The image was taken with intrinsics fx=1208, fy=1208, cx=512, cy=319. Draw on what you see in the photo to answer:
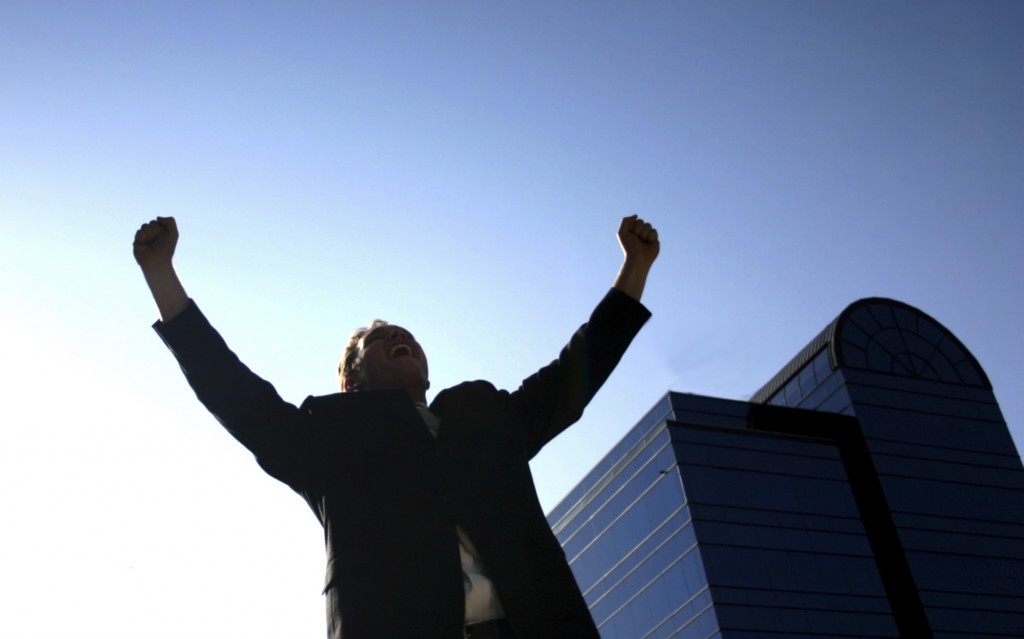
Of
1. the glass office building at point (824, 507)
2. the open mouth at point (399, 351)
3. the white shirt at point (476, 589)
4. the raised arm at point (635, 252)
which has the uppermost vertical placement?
the glass office building at point (824, 507)

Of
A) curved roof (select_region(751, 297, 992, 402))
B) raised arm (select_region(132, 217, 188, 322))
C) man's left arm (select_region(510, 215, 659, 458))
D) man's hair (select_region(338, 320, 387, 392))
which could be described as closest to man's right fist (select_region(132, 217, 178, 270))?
raised arm (select_region(132, 217, 188, 322))

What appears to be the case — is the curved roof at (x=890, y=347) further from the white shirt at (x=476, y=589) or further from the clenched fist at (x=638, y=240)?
the white shirt at (x=476, y=589)

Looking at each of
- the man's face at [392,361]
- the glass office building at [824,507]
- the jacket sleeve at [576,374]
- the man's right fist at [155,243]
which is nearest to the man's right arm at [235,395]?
the man's right fist at [155,243]

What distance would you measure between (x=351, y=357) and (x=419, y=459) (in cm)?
68

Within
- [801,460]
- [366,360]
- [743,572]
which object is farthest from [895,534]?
[366,360]

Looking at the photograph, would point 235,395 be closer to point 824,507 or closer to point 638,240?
point 638,240

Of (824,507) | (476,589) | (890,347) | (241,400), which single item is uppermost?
(890,347)

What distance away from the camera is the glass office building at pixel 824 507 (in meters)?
37.9

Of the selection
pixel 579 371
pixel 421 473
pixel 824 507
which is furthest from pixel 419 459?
pixel 824 507

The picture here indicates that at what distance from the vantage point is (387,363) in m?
3.54

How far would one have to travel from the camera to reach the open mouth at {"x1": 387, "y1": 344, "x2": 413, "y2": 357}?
356 cm

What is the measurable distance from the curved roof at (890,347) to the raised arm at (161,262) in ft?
146

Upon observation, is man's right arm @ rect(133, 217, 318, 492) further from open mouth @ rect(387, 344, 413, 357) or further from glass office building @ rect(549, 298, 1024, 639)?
glass office building @ rect(549, 298, 1024, 639)

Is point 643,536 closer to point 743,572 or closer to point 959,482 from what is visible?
point 743,572
